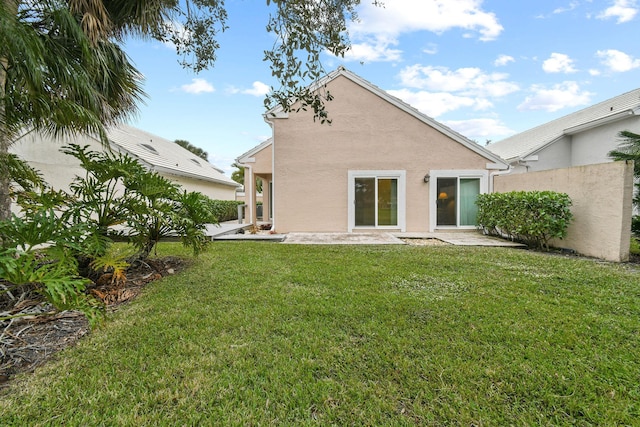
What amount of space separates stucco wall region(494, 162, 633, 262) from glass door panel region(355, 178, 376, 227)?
5.70m

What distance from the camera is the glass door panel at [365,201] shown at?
1140 cm

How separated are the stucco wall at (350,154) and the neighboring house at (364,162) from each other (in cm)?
4

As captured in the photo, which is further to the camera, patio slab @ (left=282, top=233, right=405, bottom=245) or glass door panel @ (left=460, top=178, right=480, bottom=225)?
glass door panel @ (left=460, top=178, right=480, bottom=225)

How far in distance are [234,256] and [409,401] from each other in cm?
552

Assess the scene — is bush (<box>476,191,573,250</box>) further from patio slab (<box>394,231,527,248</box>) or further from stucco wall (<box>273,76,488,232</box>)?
stucco wall (<box>273,76,488,232</box>)

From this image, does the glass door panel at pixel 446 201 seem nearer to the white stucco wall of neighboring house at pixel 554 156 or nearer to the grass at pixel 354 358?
the grass at pixel 354 358

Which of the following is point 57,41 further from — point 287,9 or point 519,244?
point 519,244

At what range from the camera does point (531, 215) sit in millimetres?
7996

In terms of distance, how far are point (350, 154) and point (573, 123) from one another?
14309 mm

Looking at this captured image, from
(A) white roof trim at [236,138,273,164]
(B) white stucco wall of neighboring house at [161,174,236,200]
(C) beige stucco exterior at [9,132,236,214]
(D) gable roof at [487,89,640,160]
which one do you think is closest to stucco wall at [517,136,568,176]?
(D) gable roof at [487,89,640,160]

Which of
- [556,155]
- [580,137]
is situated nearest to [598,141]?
[580,137]

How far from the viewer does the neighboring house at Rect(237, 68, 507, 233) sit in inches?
442

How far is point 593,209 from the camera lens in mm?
7082

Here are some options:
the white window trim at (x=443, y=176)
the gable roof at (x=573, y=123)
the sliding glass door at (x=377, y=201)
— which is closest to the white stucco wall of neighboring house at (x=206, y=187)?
the sliding glass door at (x=377, y=201)
